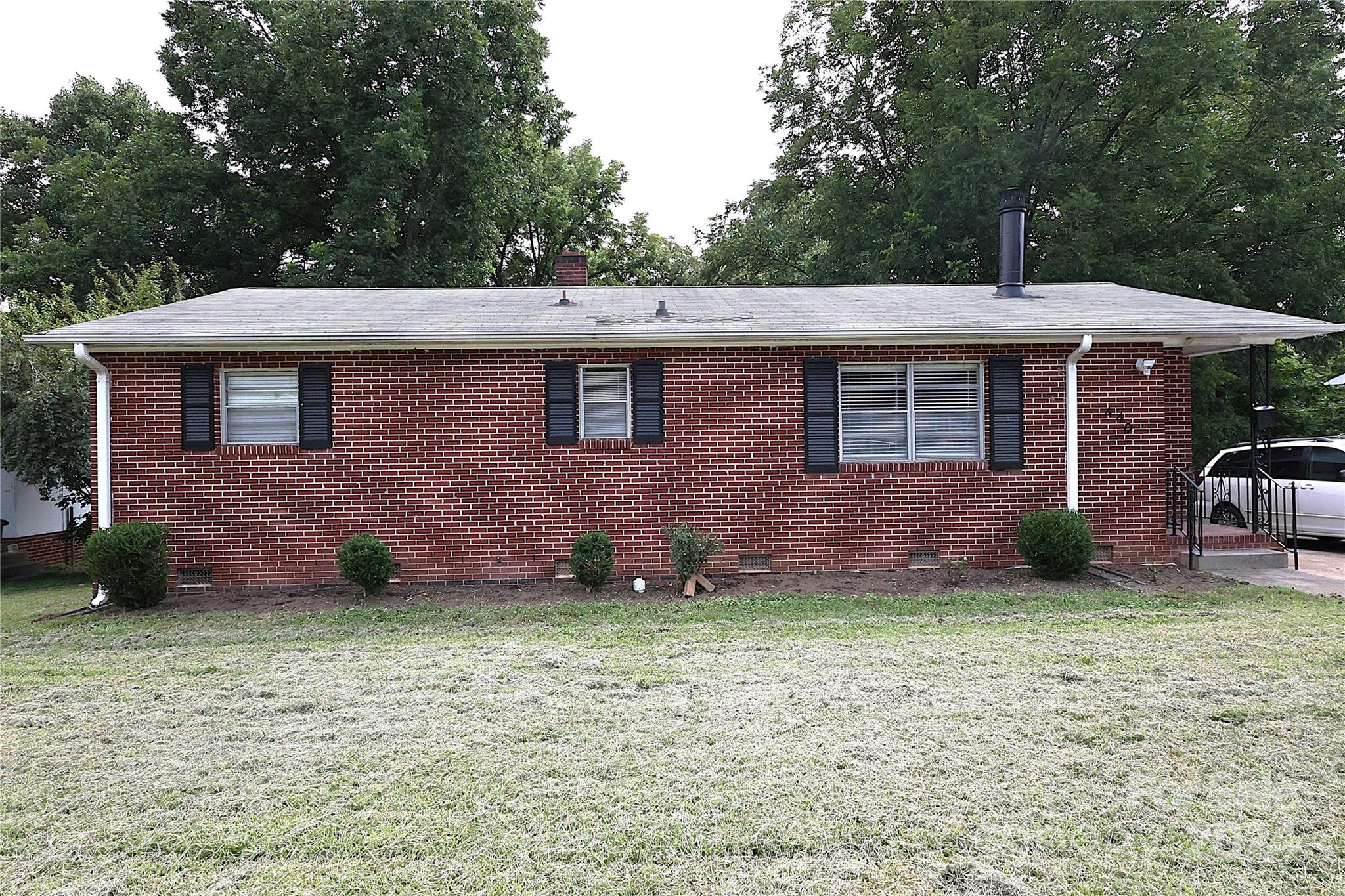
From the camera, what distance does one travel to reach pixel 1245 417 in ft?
56.0

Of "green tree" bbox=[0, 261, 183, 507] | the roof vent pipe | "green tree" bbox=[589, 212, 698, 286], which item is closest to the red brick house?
the roof vent pipe

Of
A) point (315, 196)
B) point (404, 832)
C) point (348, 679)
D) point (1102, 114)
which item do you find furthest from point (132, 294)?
point (1102, 114)

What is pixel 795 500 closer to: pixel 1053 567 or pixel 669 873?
pixel 1053 567

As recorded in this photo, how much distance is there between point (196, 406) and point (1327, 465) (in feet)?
48.7

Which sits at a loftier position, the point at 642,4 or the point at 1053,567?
the point at 642,4

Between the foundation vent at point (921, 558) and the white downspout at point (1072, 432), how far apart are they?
→ 1.66 meters

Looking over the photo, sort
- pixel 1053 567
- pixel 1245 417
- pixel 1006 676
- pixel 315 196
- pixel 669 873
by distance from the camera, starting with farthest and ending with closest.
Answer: pixel 315 196 → pixel 1245 417 → pixel 1053 567 → pixel 1006 676 → pixel 669 873

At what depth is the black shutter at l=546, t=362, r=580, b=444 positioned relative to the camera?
8586 mm

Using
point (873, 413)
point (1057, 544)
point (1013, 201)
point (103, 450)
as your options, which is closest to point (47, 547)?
point (103, 450)

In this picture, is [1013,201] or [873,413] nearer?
[873,413]

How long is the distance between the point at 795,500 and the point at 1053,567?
2.91m

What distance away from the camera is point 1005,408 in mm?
8867

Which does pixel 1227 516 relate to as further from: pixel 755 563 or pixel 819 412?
pixel 755 563

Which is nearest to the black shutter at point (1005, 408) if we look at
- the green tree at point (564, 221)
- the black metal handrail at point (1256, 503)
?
the black metal handrail at point (1256, 503)
